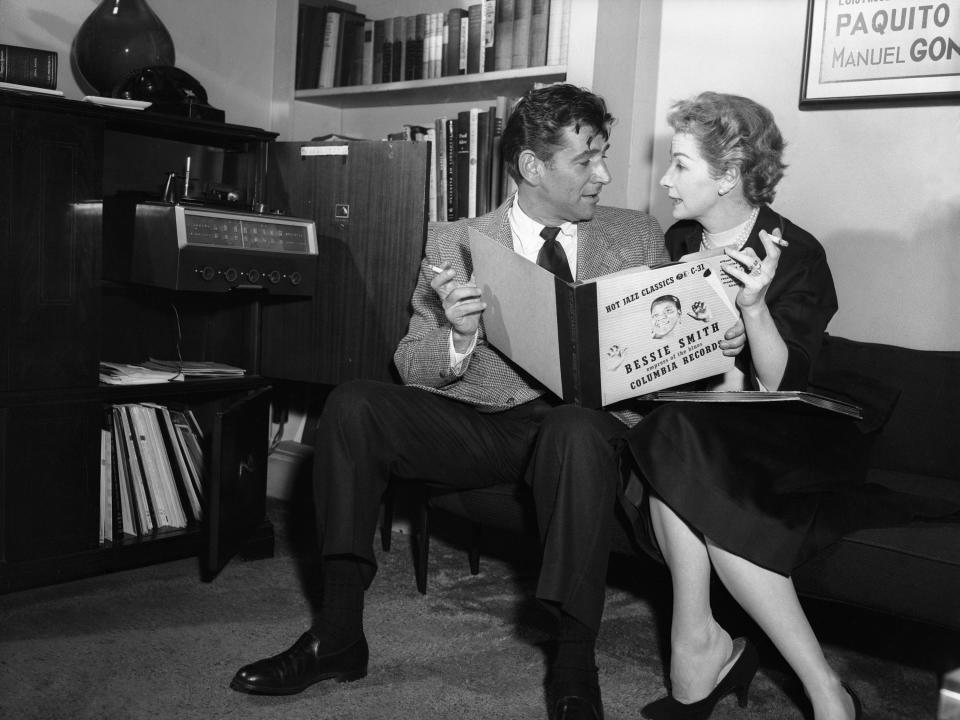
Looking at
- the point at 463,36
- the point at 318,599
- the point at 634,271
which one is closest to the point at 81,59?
the point at 463,36

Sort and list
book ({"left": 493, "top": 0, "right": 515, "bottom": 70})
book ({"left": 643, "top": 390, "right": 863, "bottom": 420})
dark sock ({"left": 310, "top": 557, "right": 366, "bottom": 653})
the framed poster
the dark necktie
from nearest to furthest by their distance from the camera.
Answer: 1. book ({"left": 643, "top": 390, "right": 863, "bottom": 420})
2. dark sock ({"left": 310, "top": 557, "right": 366, "bottom": 653})
3. the dark necktie
4. the framed poster
5. book ({"left": 493, "top": 0, "right": 515, "bottom": 70})

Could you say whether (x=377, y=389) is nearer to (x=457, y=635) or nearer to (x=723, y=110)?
(x=457, y=635)

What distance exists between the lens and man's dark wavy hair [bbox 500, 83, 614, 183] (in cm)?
205

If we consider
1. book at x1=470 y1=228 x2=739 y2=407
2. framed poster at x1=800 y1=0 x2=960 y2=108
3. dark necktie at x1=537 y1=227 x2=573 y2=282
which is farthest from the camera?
framed poster at x1=800 y1=0 x2=960 y2=108

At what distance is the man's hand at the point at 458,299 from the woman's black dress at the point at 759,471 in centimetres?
38

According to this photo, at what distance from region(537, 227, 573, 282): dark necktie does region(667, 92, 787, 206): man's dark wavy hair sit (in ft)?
1.07

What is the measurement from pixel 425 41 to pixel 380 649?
64.3 inches

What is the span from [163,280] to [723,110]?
124cm

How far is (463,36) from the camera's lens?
2648 mm

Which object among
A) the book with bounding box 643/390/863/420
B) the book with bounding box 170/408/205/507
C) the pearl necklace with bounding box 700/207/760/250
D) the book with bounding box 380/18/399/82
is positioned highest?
the book with bounding box 380/18/399/82

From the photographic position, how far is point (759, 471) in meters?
1.57

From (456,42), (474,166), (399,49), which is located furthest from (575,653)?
(399,49)

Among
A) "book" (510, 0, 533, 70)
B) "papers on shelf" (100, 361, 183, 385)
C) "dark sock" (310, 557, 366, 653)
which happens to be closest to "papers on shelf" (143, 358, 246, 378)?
"papers on shelf" (100, 361, 183, 385)

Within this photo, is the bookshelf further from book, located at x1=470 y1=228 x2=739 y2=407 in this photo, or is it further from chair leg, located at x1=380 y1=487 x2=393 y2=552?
chair leg, located at x1=380 y1=487 x2=393 y2=552
